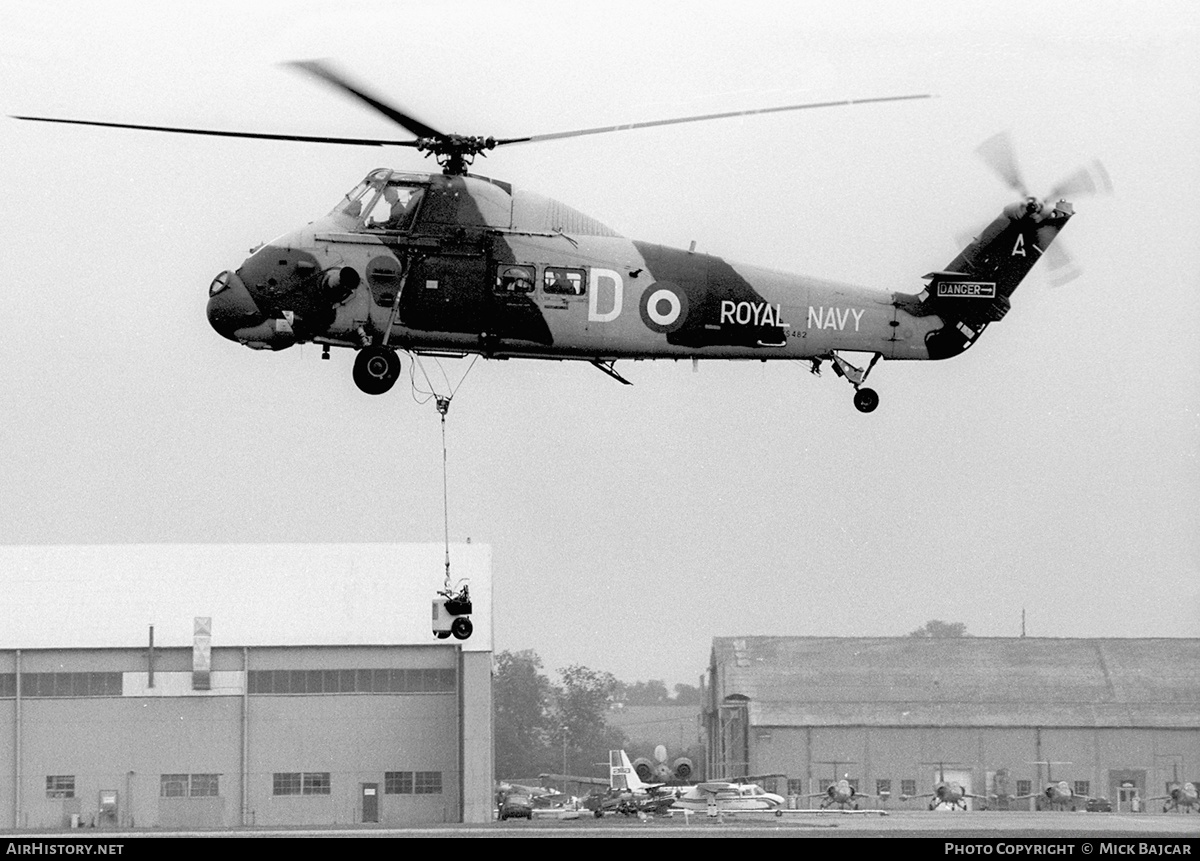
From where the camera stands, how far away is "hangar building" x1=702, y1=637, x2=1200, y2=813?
102 feet

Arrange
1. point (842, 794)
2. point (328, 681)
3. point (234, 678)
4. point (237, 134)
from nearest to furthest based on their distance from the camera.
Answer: point (237, 134)
point (234, 678)
point (328, 681)
point (842, 794)

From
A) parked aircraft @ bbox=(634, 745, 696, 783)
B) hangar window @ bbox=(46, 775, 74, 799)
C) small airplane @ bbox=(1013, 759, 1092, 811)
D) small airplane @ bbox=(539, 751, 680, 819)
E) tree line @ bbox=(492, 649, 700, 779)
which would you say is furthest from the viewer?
small airplane @ bbox=(539, 751, 680, 819)

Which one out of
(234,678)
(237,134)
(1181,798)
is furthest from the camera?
(1181,798)

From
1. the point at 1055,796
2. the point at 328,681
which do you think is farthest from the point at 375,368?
the point at 1055,796

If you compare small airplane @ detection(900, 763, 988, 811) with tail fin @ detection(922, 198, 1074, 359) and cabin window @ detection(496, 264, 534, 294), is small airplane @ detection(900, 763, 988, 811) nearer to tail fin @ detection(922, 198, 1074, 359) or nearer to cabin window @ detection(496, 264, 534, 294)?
tail fin @ detection(922, 198, 1074, 359)

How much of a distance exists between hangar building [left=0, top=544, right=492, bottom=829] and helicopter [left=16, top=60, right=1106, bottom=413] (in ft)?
24.8

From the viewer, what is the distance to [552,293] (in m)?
19.5

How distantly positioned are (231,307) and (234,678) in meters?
9.78

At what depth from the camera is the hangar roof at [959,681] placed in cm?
3092

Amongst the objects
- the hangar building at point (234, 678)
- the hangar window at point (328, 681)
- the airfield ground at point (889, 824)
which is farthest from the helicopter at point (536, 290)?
the hangar window at point (328, 681)

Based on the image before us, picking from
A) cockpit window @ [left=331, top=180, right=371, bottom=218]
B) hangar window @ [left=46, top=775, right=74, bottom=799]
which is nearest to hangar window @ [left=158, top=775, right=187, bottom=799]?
hangar window @ [left=46, top=775, right=74, bottom=799]

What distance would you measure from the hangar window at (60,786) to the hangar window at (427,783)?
4.93 meters

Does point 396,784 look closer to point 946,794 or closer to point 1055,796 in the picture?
point 946,794
